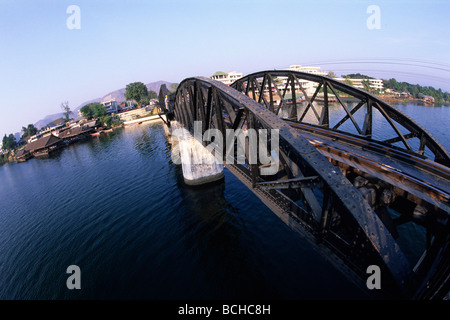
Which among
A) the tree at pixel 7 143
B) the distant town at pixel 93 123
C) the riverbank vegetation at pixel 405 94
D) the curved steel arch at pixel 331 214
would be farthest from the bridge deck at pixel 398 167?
the tree at pixel 7 143

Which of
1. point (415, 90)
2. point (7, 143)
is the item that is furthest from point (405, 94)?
point (7, 143)

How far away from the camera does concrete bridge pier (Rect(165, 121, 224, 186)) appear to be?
73.0 feet

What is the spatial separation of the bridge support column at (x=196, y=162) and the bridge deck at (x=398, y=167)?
14712mm

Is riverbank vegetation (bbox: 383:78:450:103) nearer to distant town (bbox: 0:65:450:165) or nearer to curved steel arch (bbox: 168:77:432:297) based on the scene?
distant town (bbox: 0:65:450:165)

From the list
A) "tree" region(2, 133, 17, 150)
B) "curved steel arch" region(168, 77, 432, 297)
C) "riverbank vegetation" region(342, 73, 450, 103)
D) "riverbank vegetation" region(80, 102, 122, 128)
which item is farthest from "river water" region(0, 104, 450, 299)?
"riverbank vegetation" region(342, 73, 450, 103)

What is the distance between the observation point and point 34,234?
67.9 ft

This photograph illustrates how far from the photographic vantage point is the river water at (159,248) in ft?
39.0

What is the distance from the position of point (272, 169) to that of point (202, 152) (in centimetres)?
A: 1509

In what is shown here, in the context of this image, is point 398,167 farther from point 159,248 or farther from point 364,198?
point 159,248

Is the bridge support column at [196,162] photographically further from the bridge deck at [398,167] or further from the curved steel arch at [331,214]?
the curved steel arch at [331,214]

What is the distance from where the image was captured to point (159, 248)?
1557cm

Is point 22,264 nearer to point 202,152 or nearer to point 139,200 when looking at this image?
point 139,200

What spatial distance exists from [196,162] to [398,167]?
18.8 metres
